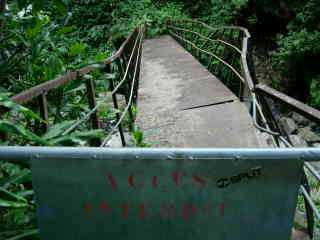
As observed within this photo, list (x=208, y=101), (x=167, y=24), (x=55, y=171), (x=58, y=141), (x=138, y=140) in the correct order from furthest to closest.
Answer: (x=167, y=24) → (x=208, y=101) → (x=138, y=140) → (x=58, y=141) → (x=55, y=171)

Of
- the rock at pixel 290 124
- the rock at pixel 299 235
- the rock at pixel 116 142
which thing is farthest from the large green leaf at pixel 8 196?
the rock at pixel 290 124

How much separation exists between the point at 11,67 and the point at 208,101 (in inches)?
112

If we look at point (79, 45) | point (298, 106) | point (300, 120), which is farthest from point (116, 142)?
point (300, 120)

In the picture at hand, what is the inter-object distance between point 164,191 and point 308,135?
26.7ft

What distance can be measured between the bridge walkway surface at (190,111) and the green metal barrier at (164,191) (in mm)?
2571

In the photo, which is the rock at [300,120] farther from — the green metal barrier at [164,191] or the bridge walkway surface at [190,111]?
the green metal barrier at [164,191]

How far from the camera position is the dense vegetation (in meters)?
1.75

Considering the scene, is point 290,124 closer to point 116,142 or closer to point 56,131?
point 116,142

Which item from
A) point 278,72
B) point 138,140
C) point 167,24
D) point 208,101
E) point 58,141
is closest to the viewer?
point 58,141

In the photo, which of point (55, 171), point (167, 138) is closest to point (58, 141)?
point (55, 171)

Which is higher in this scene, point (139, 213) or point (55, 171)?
point (55, 171)

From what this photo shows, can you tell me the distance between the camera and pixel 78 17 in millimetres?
15000

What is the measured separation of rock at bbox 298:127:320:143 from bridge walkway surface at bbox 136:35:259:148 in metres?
2.73

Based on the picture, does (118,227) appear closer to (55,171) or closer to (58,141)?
(55,171)
